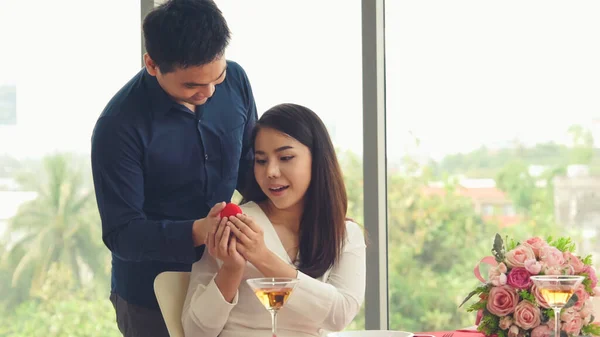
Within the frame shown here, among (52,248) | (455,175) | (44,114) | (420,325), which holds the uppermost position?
(44,114)

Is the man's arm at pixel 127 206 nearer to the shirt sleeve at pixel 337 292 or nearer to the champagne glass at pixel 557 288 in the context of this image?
the shirt sleeve at pixel 337 292

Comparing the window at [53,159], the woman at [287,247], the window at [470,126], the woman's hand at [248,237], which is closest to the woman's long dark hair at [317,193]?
the woman at [287,247]

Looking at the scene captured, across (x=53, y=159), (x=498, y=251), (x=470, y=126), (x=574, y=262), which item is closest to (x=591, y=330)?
(x=574, y=262)

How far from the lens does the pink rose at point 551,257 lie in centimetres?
219

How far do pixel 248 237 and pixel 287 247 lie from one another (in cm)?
33

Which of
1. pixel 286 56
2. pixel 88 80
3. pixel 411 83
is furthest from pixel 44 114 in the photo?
pixel 411 83

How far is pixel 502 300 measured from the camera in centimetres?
219

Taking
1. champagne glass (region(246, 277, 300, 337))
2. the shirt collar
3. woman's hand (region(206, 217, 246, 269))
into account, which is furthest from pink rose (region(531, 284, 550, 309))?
the shirt collar

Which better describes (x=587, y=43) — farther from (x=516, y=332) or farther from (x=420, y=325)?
(x=516, y=332)

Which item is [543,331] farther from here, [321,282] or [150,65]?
[150,65]

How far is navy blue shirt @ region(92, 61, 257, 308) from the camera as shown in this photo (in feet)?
7.63

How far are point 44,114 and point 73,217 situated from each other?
0.50m

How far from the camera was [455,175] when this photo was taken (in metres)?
3.64

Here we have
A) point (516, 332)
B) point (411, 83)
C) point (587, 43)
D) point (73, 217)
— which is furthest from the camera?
point (73, 217)
